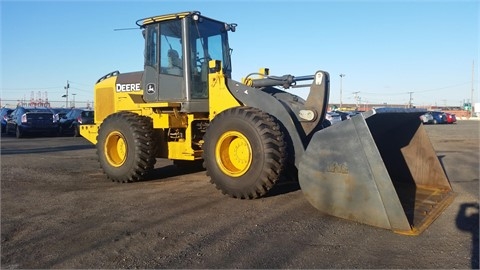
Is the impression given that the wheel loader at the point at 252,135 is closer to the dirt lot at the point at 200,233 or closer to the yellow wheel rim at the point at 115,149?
the yellow wheel rim at the point at 115,149

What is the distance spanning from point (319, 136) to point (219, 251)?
2086mm

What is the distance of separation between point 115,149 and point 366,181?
565 centimetres

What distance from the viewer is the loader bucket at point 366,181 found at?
512 centimetres

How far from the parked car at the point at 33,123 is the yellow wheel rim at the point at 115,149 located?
49.9ft

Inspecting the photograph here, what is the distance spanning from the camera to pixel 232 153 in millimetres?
7246

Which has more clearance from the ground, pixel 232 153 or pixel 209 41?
pixel 209 41

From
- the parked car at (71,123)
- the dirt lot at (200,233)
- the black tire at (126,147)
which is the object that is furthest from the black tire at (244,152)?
the parked car at (71,123)

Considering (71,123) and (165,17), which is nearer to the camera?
(165,17)

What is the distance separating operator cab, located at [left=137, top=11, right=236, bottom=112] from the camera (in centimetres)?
838

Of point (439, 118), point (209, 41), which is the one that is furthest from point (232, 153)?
point (439, 118)

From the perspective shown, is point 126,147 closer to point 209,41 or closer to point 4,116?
point 209,41

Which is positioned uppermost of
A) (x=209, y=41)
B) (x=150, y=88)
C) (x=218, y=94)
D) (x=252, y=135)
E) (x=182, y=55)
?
(x=209, y=41)

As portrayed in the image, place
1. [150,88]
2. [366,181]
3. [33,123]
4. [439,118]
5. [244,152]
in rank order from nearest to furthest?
[366,181] → [244,152] → [150,88] → [33,123] → [439,118]

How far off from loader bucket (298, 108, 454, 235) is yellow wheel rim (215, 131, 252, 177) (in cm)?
130
